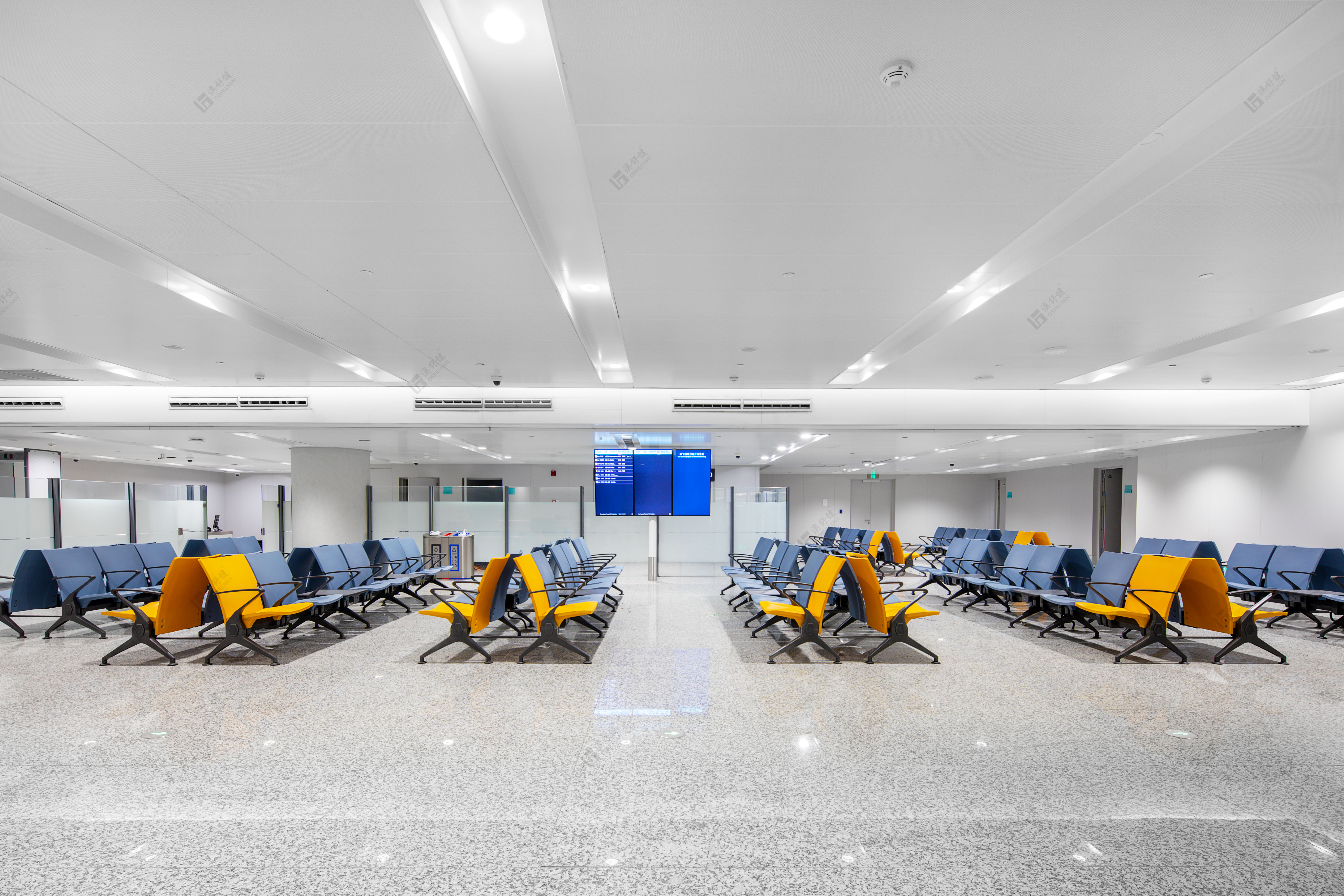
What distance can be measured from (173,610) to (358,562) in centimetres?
265

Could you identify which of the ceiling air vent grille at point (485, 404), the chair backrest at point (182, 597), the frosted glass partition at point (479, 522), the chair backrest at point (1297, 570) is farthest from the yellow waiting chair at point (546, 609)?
the chair backrest at point (1297, 570)

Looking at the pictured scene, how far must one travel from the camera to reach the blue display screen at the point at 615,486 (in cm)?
1120

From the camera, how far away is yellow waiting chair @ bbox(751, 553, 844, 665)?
5.84 metres

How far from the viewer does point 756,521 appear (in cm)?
1288

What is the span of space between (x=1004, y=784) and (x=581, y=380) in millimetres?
6524

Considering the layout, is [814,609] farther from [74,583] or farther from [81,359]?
[81,359]

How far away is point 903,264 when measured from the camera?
14.4ft

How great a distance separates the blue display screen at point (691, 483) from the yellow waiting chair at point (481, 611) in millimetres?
5302

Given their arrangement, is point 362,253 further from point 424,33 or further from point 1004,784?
point 1004,784

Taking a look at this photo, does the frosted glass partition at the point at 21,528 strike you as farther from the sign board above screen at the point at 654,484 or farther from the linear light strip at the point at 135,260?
the sign board above screen at the point at 654,484

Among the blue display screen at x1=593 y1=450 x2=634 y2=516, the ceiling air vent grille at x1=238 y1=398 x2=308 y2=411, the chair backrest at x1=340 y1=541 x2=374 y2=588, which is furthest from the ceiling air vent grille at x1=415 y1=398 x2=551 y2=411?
the blue display screen at x1=593 y1=450 x2=634 y2=516

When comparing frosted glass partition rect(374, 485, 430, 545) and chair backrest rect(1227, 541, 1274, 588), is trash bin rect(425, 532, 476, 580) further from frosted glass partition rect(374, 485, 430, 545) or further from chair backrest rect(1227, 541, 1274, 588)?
chair backrest rect(1227, 541, 1274, 588)

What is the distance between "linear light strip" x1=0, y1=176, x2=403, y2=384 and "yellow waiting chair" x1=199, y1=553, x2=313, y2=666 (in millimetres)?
2169

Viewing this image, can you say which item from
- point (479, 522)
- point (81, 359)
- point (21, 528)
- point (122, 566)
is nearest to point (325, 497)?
point (479, 522)
